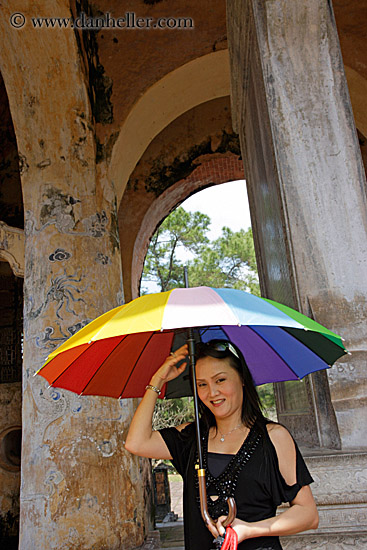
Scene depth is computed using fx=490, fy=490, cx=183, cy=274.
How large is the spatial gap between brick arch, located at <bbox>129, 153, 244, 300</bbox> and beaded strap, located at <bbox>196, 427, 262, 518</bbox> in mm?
6279

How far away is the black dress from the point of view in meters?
1.41

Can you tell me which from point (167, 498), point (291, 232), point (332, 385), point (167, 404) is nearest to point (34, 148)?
point (291, 232)

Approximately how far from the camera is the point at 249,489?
1.42m

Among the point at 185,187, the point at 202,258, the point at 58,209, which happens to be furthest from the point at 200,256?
the point at 58,209

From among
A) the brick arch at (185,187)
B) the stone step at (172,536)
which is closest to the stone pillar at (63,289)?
the stone step at (172,536)

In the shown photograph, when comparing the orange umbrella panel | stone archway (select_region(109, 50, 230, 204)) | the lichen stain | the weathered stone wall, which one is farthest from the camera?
the weathered stone wall

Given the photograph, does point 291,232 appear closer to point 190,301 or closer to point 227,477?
point 190,301

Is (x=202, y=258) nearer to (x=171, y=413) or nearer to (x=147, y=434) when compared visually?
(x=171, y=413)

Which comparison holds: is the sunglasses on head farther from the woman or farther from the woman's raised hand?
the woman's raised hand

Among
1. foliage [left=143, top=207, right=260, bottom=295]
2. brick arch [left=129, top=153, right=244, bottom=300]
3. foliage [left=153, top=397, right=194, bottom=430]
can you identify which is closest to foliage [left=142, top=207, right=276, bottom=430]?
foliage [left=143, top=207, right=260, bottom=295]

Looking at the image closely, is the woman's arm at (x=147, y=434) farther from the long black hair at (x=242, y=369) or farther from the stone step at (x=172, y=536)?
the stone step at (x=172, y=536)

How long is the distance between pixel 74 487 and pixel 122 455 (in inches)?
18.6

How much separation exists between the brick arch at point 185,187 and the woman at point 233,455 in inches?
240

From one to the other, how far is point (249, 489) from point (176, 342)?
0.69m
